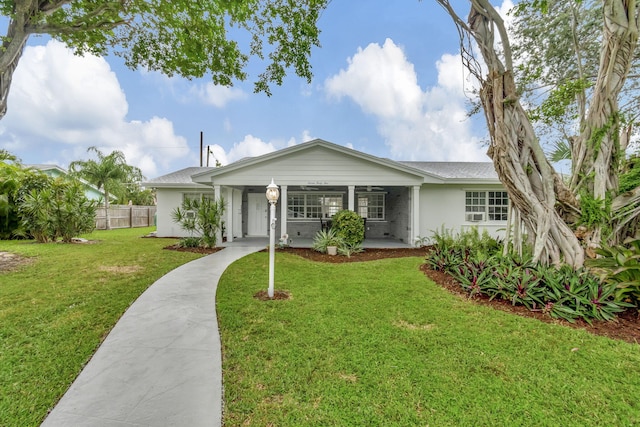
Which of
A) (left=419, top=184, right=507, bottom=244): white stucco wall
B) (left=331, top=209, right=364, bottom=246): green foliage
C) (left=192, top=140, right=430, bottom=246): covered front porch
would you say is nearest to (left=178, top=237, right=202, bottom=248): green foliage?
(left=192, top=140, right=430, bottom=246): covered front porch

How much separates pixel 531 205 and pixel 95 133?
25.0 m

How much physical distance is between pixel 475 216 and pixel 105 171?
21.4 m

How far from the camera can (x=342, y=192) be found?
13.0m

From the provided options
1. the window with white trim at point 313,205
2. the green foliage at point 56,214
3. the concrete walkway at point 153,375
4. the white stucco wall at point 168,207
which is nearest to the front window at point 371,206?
the window with white trim at point 313,205

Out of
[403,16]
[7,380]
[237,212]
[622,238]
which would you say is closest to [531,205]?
[622,238]

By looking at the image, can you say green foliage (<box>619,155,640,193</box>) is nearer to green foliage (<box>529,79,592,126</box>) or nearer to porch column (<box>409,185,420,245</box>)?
green foliage (<box>529,79,592,126</box>)

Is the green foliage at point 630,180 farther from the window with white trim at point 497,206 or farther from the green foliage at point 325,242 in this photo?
the window with white trim at point 497,206

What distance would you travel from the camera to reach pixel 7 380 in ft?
8.27

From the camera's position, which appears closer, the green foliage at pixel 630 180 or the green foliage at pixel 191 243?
the green foliage at pixel 630 180

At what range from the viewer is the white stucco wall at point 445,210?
11477 mm

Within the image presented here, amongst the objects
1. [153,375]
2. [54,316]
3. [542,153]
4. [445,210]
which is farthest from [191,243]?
[542,153]

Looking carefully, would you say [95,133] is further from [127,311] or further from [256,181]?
[127,311]

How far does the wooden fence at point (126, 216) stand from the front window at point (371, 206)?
16.1 m

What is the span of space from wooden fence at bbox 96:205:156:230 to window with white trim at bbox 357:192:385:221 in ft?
52.9
